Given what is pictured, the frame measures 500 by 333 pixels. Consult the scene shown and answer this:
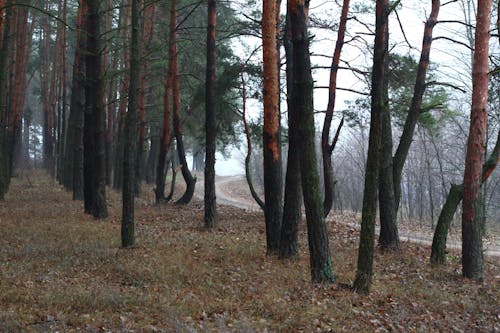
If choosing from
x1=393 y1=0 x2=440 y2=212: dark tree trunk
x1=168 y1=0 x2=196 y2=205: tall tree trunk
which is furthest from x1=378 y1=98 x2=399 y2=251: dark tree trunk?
x1=168 y1=0 x2=196 y2=205: tall tree trunk

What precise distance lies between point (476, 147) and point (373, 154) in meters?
4.10

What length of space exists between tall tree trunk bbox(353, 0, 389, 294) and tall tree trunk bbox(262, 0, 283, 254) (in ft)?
9.14

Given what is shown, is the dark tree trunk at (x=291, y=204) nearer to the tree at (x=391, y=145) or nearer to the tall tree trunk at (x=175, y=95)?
the tree at (x=391, y=145)

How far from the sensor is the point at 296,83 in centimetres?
834

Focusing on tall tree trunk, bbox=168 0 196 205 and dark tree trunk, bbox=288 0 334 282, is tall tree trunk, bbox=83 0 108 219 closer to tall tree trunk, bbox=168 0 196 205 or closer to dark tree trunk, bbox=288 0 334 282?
tall tree trunk, bbox=168 0 196 205

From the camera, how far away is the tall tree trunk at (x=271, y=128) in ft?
33.7

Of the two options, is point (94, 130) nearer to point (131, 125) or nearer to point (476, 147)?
point (131, 125)

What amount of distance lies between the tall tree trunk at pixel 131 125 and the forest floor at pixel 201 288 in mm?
489

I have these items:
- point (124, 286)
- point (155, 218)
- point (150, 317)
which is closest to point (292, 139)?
point (124, 286)

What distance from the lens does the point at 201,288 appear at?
7582 mm

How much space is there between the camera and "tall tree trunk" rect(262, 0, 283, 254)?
1026 cm

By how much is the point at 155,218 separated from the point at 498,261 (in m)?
9.78

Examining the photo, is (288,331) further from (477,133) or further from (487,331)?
(477,133)

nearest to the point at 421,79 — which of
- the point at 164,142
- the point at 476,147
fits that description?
the point at 476,147
